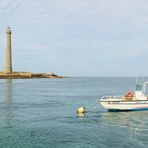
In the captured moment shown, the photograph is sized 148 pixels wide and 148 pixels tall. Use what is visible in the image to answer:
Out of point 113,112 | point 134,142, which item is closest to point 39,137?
point 134,142

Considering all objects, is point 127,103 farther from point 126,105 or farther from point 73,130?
point 73,130

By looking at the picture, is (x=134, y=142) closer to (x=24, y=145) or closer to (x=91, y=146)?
(x=91, y=146)

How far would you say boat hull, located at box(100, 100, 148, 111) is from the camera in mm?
51688

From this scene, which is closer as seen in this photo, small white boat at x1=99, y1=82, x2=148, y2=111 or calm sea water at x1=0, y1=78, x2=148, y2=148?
calm sea water at x1=0, y1=78, x2=148, y2=148

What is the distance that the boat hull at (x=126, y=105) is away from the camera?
5169cm

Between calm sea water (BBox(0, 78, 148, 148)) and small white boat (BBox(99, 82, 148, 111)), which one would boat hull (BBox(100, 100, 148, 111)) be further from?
calm sea water (BBox(0, 78, 148, 148))

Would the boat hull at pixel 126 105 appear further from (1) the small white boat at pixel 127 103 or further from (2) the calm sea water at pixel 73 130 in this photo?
(2) the calm sea water at pixel 73 130

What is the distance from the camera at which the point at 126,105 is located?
2044 inches

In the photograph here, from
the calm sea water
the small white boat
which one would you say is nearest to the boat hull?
the small white boat

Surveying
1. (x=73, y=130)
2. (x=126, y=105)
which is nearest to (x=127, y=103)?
(x=126, y=105)

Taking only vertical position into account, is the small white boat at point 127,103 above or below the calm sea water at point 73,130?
above

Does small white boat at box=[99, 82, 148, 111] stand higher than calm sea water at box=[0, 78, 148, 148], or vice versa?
small white boat at box=[99, 82, 148, 111]

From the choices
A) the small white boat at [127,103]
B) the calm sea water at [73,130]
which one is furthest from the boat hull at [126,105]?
the calm sea water at [73,130]

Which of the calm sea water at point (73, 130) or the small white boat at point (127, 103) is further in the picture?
the small white boat at point (127, 103)
